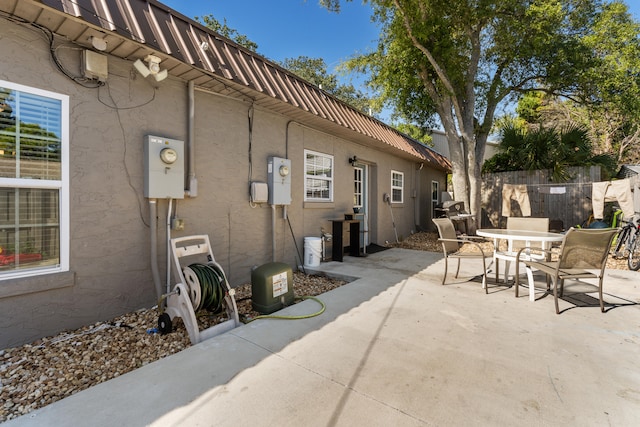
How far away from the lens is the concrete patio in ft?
5.49

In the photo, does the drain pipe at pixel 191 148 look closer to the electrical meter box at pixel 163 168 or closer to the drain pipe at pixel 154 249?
the electrical meter box at pixel 163 168

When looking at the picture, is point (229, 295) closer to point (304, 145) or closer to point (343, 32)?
point (304, 145)

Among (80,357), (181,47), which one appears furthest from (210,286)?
(181,47)

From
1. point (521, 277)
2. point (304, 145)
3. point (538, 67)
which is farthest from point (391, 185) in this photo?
point (538, 67)

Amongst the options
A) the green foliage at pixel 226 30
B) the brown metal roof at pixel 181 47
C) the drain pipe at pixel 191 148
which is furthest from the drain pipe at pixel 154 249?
the green foliage at pixel 226 30

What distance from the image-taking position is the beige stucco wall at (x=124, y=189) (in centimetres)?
260

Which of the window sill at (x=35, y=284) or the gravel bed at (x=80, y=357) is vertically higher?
the window sill at (x=35, y=284)

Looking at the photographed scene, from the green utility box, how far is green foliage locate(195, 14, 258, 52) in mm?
19501

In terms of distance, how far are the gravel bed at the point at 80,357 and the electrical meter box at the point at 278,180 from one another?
80.5 inches

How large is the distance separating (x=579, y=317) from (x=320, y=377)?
3.00m

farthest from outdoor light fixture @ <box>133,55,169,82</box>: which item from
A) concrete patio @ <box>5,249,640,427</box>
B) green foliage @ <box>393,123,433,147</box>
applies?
green foliage @ <box>393,123,433,147</box>

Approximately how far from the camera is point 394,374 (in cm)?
209

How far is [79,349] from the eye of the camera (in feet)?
8.26

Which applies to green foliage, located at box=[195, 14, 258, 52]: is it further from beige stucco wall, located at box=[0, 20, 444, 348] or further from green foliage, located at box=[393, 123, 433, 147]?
beige stucco wall, located at box=[0, 20, 444, 348]
